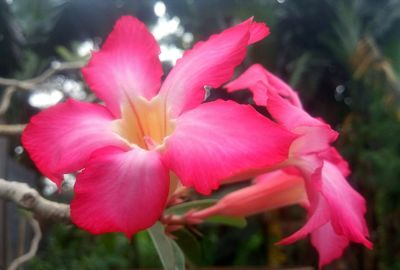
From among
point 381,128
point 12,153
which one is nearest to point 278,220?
point 381,128

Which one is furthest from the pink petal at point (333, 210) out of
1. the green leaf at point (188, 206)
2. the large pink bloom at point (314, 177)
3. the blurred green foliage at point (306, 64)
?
the blurred green foliage at point (306, 64)

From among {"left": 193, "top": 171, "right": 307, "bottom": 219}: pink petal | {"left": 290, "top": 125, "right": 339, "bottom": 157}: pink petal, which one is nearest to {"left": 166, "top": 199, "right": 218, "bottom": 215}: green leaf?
{"left": 193, "top": 171, "right": 307, "bottom": 219}: pink petal

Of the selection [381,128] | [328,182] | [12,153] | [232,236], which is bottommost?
[232,236]

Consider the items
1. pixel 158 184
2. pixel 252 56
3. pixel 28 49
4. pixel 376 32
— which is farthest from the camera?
pixel 376 32

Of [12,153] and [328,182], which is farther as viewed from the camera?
[12,153]

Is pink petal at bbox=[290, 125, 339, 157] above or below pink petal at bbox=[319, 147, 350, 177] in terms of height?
above

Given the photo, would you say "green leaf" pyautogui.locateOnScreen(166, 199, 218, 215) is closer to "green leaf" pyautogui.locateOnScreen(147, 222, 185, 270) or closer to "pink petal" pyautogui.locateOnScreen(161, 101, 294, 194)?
"green leaf" pyautogui.locateOnScreen(147, 222, 185, 270)

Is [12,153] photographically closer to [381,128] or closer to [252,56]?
[252,56]
